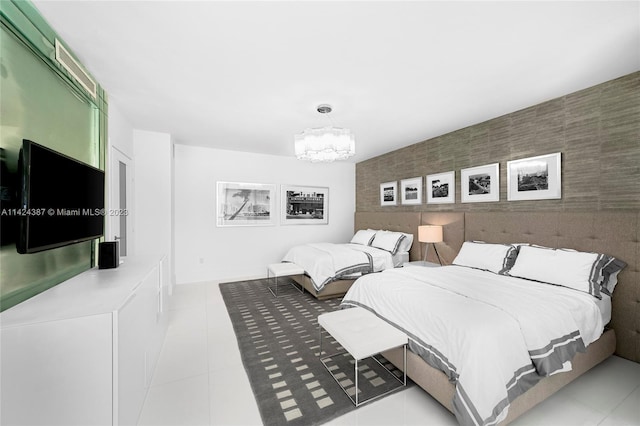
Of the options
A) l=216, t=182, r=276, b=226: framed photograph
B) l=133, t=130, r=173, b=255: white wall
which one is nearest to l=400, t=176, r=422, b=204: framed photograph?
l=216, t=182, r=276, b=226: framed photograph

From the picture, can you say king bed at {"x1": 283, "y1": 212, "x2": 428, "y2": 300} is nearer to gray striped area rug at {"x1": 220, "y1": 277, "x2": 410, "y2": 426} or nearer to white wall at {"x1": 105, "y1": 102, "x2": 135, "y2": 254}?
gray striped area rug at {"x1": 220, "y1": 277, "x2": 410, "y2": 426}

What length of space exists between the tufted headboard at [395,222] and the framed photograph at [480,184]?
945 millimetres

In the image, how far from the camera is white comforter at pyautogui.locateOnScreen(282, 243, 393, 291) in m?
4.05

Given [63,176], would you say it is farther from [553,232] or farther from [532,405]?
[553,232]

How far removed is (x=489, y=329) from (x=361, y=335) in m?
0.85

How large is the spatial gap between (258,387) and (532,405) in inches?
74.8

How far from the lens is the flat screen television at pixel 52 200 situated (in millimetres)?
1374

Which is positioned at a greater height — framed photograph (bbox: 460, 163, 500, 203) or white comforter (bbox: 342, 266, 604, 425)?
framed photograph (bbox: 460, 163, 500, 203)

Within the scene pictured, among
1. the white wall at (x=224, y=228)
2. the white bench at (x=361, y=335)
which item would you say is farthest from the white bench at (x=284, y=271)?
the white bench at (x=361, y=335)

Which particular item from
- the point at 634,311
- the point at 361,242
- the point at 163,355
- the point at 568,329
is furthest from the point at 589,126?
the point at 163,355

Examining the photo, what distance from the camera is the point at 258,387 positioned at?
6.76ft

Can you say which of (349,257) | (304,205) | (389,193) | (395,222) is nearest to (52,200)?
(349,257)

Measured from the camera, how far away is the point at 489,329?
164 cm

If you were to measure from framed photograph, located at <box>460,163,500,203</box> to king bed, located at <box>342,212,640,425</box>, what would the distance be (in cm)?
40
